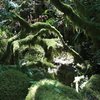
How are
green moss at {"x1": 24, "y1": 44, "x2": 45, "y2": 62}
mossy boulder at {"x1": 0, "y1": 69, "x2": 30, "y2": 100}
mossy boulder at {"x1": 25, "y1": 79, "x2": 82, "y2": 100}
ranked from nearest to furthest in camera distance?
mossy boulder at {"x1": 25, "y1": 79, "x2": 82, "y2": 100} → mossy boulder at {"x1": 0, "y1": 69, "x2": 30, "y2": 100} → green moss at {"x1": 24, "y1": 44, "x2": 45, "y2": 62}

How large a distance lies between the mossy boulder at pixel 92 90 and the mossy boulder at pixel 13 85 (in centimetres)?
85

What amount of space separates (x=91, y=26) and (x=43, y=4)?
309cm

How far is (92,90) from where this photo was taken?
3895mm

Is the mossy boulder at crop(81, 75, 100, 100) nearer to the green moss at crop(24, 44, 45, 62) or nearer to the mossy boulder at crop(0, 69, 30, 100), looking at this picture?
the mossy boulder at crop(0, 69, 30, 100)

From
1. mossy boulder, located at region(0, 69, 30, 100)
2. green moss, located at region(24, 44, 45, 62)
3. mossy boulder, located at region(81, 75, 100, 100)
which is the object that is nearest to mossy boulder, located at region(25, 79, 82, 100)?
mossy boulder, located at region(0, 69, 30, 100)

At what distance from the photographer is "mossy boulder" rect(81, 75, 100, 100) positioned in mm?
3787

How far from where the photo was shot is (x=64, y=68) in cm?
492

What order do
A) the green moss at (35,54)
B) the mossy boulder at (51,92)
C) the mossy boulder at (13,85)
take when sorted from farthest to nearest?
1. the green moss at (35,54)
2. the mossy boulder at (13,85)
3. the mossy boulder at (51,92)

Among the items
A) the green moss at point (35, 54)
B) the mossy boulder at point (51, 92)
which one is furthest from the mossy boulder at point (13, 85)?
the green moss at point (35, 54)

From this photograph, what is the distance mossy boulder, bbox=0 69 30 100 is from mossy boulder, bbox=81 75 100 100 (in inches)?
33.3

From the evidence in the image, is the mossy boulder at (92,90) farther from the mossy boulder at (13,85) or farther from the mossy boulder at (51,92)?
the mossy boulder at (13,85)

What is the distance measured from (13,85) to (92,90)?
3.80 feet

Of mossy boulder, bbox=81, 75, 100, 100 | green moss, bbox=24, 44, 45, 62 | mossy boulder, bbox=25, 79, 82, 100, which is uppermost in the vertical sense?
green moss, bbox=24, 44, 45, 62

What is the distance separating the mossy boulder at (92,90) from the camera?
3787 millimetres
